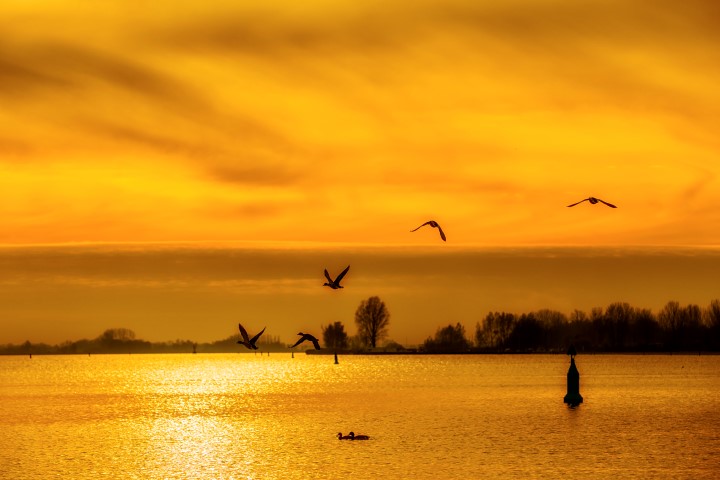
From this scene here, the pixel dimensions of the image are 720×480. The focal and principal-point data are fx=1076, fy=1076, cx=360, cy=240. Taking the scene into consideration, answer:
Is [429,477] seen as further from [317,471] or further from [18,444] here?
[18,444]

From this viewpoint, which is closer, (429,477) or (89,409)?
(429,477)

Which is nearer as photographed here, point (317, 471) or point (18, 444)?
point (317, 471)

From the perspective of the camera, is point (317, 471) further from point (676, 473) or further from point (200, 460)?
point (676, 473)

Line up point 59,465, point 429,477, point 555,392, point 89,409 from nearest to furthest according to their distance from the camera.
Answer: point 429,477
point 59,465
point 89,409
point 555,392

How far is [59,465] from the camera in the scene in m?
71.6

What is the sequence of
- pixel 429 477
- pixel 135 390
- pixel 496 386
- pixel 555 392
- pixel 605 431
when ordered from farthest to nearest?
pixel 135 390
pixel 496 386
pixel 555 392
pixel 605 431
pixel 429 477

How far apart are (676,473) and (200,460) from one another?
3145 cm

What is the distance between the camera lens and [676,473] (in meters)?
65.5

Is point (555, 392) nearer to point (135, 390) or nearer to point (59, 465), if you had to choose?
point (135, 390)

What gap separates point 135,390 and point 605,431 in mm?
115825

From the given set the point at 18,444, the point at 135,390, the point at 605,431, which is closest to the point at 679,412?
the point at 605,431

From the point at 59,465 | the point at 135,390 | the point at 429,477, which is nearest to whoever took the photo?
the point at 429,477

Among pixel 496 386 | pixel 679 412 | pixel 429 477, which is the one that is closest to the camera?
pixel 429 477

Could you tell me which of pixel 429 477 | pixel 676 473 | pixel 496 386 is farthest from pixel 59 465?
pixel 496 386
